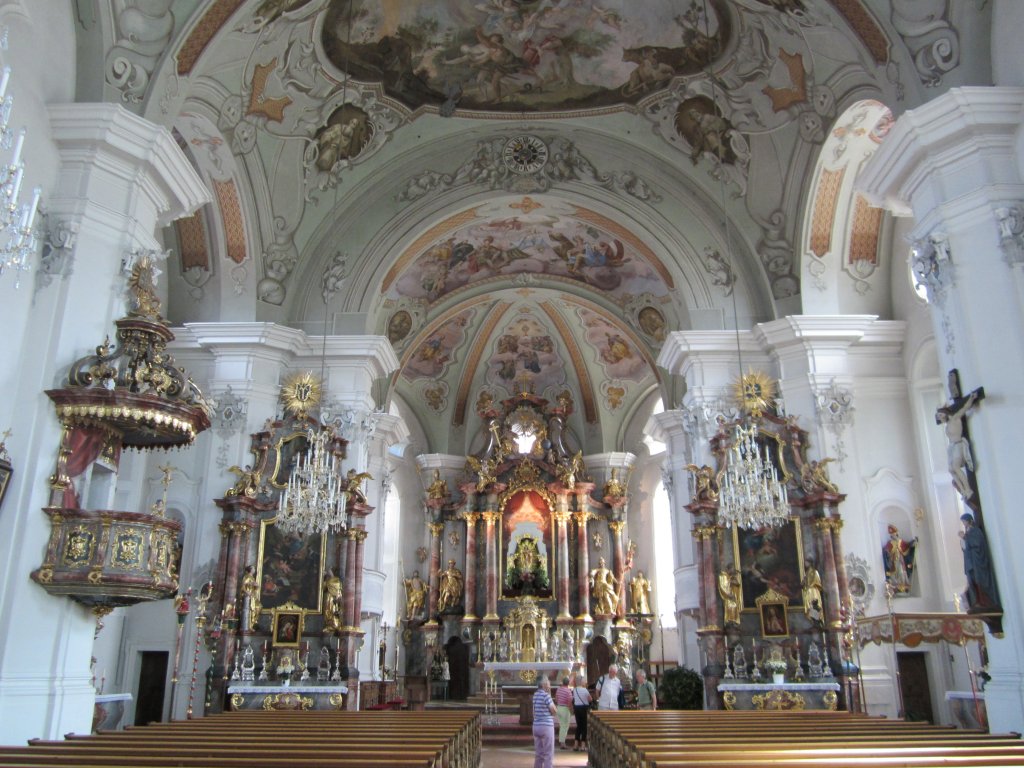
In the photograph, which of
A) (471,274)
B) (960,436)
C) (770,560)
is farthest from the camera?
(471,274)

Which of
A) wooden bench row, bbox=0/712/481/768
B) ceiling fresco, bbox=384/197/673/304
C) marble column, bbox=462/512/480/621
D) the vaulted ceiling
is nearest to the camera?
wooden bench row, bbox=0/712/481/768

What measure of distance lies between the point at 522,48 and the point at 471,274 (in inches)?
262

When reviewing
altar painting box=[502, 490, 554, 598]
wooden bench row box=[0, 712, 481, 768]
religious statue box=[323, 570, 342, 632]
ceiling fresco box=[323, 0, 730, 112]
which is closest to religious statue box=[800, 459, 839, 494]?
ceiling fresco box=[323, 0, 730, 112]

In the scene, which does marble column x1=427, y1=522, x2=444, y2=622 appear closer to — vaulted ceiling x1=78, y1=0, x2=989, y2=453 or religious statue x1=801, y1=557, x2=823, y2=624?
vaulted ceiling x1=78, y1=0, x2=989, y2=453

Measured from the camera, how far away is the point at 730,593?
13.6m

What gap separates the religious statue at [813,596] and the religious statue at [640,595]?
8809mm

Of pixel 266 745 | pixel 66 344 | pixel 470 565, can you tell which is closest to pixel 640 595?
pixel 470 565

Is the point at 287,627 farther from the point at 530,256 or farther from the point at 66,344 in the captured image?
the point at 530,256

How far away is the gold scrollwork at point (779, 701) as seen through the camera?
41.2 feet

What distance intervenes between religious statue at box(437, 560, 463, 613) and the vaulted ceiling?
7.11 m

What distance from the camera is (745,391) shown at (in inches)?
569

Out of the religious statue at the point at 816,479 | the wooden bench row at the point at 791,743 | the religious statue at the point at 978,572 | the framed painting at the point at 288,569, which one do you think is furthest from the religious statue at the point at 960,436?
the framed painting at the point at 288,569

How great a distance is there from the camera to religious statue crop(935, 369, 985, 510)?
28.1ft

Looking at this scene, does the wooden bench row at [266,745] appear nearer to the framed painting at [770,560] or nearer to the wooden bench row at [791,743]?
the wooden bench row at [791,743]
